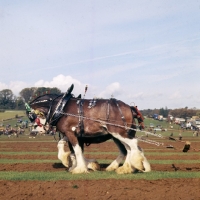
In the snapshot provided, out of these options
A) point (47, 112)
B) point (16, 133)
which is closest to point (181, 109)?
point (16, 133)

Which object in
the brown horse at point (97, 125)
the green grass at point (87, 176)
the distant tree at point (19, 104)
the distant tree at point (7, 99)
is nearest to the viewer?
the green grass at point (87, 176)

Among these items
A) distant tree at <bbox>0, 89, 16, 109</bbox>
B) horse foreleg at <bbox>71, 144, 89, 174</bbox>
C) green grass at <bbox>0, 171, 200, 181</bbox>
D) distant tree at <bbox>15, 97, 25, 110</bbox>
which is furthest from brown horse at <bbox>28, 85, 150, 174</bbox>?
distant tree at <bbox>0, 89, 16, 109</bbox>

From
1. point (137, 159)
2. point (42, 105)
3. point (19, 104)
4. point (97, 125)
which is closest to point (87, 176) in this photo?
point (137, 159)

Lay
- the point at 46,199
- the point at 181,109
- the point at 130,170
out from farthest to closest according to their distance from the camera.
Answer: the point at 181,109 < the point at 130,170 < the point at 46,199

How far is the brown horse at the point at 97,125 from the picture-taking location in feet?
43.8

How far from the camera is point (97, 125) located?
1373cm

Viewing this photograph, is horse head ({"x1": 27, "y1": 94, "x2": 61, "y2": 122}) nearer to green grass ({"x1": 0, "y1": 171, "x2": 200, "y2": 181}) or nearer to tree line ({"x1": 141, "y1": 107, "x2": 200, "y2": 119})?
green grass ({"x1": 0, "y1": 171, "x2": 200, "y2": 181})

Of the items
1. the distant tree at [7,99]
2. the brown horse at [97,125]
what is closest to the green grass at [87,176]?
the brown horse at [97,125]

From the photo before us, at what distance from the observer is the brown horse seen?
13352mm

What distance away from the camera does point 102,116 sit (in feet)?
45.1

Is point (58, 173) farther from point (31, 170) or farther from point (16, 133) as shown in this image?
point (16, 133)

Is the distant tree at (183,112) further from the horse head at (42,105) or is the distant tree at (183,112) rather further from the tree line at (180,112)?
the horse head at (42,105)

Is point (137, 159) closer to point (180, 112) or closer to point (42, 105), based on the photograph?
point (42, 105)

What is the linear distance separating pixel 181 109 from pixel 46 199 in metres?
125
